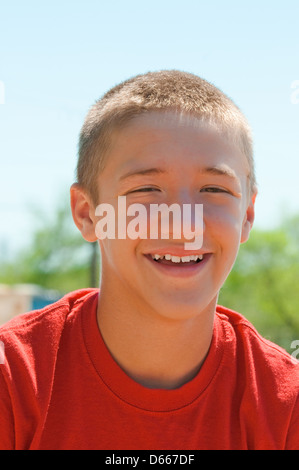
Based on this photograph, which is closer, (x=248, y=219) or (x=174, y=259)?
(x=174, y=259)

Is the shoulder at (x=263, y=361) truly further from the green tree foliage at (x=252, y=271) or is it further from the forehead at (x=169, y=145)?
the green tree foliage at (x=252, y=271)

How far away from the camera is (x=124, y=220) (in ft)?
5.88

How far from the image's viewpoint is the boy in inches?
68.7

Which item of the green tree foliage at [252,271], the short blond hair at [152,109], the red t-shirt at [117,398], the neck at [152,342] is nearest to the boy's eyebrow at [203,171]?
the short blond hair at [152,109]

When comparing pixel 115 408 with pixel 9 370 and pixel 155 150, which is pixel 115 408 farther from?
pixel 155 150

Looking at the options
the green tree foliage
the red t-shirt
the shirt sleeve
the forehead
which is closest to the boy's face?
the forehead

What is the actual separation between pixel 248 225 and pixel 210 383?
0.57 meters

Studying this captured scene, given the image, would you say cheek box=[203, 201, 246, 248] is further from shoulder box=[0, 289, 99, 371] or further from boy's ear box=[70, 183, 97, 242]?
shoulder box=[0, 289, 99, 371]

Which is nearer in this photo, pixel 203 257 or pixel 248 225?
pixel 203 257

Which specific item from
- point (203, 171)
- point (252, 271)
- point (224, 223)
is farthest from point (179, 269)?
point (252, 271)

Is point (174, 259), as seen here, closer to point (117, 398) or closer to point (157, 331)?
point (157, 331)

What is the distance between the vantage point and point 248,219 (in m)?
2.11

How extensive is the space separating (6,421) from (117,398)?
333mm
